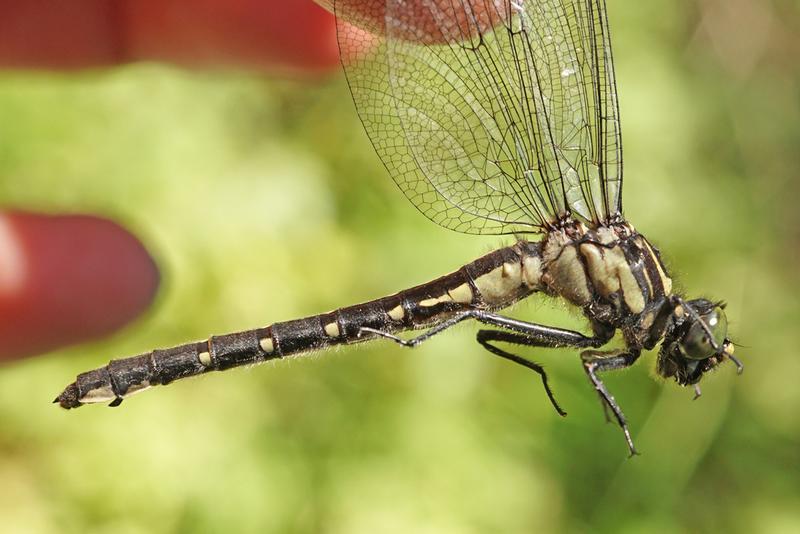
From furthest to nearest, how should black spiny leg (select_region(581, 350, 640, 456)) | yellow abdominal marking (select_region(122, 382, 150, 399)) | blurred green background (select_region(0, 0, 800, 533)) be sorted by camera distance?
blurred green background (select_region(0, 0, 800, 533)), yellow abdominal marking (select_region(122, 382, 150, 399)), black spiny leg (select_region(581, 350, 640, 456))

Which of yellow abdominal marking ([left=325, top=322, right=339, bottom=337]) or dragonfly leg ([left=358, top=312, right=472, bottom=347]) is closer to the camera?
dragonfly leg ([left=358, top=312, right=472, bottom=347])

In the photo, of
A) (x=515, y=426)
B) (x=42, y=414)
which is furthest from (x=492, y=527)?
(x=42, y=414)

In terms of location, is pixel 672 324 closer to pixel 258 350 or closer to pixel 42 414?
pixel 258 350

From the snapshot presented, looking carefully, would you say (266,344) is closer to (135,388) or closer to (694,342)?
(135,388)

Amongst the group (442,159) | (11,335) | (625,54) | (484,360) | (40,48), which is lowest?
(484,360)

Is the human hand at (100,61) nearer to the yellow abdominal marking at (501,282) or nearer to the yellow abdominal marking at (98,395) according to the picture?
the yellow abdominal marking at (98,395)

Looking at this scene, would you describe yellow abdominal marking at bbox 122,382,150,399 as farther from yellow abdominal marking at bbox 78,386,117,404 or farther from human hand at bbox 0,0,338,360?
human hand at bbox 0,0,338,360

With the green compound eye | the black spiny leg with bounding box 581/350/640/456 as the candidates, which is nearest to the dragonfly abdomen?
the black spiny leg with bounding box 581/350/640/456
